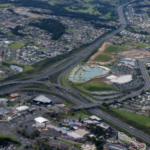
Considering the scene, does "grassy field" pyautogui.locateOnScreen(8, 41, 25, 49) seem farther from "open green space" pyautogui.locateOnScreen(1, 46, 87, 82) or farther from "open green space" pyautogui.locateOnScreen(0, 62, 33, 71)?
"open green space" pyautogui.locateOnScreen(0, 62, 33, 71)

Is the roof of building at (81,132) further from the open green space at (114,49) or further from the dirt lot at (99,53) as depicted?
the open green space at (114,49)

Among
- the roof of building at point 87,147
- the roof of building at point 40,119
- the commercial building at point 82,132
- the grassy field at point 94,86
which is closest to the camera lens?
the roof of building at point 87,147

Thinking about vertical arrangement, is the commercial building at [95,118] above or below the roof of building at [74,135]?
below

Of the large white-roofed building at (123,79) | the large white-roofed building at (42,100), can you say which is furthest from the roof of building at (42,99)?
the large white-roofed building at (123,79)

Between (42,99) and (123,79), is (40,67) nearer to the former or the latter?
(123,79)

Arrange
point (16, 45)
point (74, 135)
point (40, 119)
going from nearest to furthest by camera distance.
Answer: point (74, 135), point (40, 119), point (16, 45)

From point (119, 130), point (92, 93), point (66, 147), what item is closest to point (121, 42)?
point (92, 93)

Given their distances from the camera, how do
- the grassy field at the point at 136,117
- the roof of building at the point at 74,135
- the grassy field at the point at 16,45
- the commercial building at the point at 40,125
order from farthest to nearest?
the grassy field at the point at 16,45, the grassy field at the point at 136,117, the commercial building at the point at 40,125, the roof of building at the point at 74,135

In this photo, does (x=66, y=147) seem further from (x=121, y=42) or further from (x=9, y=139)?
(x=121, y=42)

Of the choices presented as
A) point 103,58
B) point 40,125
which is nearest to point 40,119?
point 40,125

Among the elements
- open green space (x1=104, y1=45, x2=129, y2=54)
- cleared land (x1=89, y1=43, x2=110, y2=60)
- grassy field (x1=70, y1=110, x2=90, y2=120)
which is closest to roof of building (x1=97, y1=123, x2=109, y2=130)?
grassy field (x1=70, y1=110, x2=90, y2=120)
